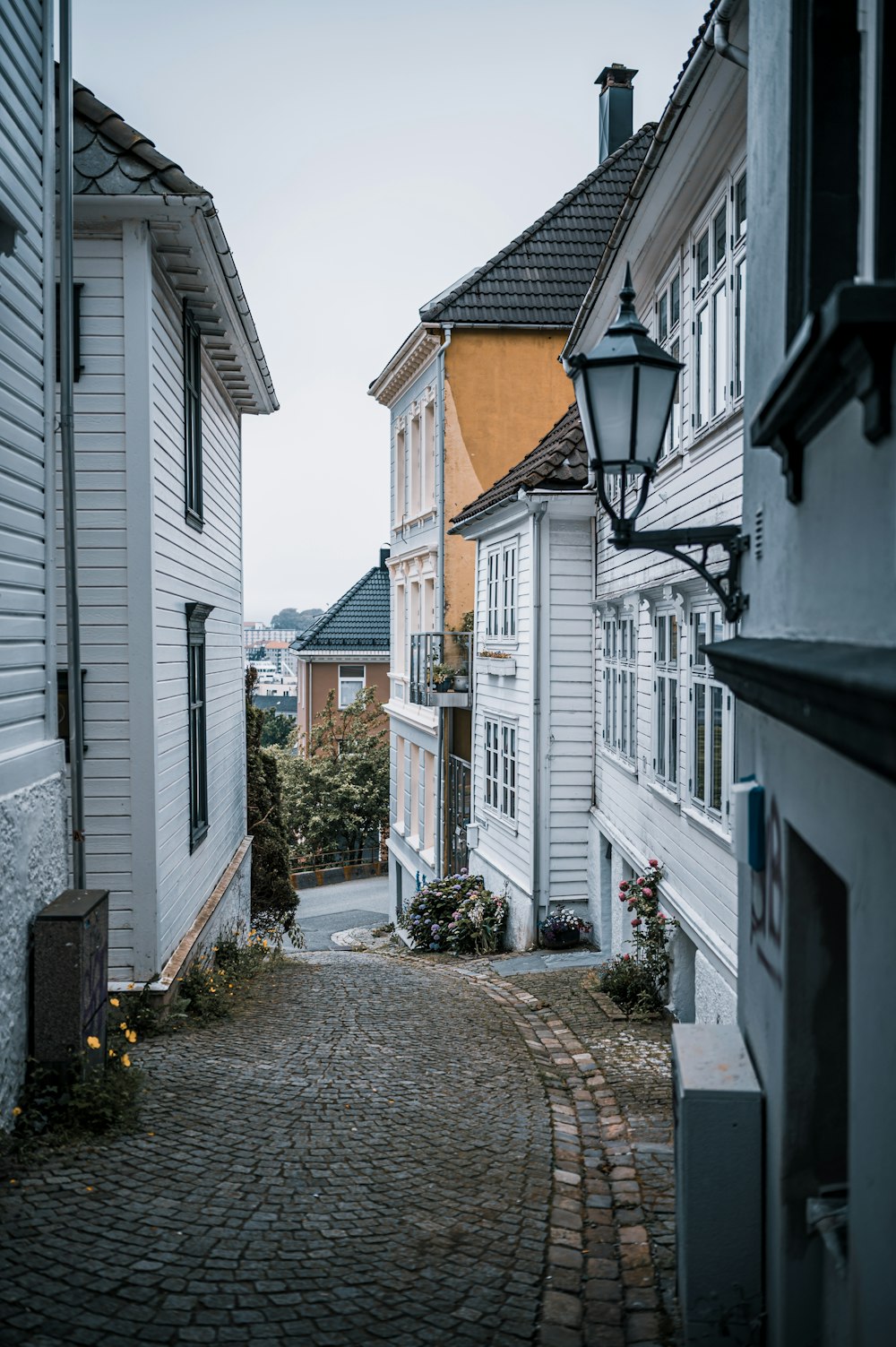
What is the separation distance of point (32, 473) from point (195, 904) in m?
5.66

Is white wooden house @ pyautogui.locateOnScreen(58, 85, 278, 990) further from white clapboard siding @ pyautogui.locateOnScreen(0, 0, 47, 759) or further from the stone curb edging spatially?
the stone curb edging

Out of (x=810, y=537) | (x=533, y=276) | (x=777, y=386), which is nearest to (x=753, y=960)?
(x=810, y=537)

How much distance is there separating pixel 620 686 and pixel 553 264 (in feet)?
37.0

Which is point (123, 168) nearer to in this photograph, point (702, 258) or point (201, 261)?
point (201, 261)

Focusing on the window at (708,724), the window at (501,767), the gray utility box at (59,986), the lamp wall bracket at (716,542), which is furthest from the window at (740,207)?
the window at (501,767)

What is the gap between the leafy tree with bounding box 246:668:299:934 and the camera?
18.1m

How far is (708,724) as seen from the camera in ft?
28.6

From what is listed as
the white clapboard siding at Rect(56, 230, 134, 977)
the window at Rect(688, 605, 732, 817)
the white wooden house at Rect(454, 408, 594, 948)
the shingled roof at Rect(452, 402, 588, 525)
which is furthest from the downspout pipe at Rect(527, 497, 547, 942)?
the white clapboard siding at Rect(56, 230, 134, 977)

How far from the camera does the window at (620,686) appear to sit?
40.0ft

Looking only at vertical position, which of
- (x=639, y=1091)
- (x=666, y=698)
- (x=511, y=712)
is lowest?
(x=639, y=1091)

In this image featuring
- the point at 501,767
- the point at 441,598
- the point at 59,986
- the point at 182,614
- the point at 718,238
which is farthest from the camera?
the point at 441,598

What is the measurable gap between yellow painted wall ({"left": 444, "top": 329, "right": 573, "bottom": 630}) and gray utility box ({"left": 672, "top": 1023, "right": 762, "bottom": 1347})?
17.8 m

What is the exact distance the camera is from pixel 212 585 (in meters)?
13.5

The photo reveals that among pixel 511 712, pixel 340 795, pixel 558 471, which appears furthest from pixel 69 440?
pixel 340 795
